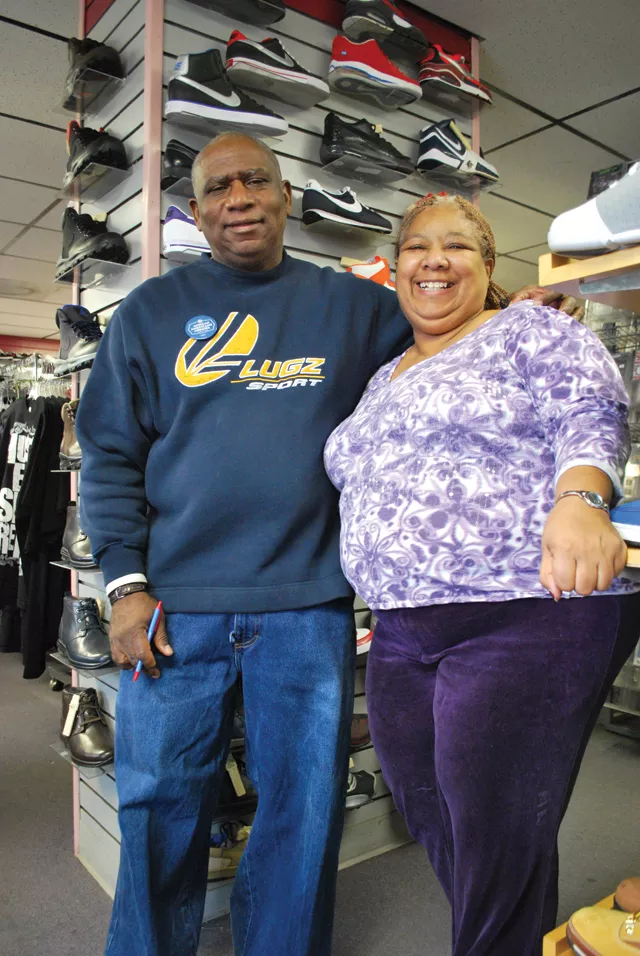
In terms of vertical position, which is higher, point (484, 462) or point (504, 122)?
point (504, 122)

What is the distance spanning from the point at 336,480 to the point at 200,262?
62 centimetres

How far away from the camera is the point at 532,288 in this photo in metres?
1.44

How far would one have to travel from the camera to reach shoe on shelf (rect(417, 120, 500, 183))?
2619mm

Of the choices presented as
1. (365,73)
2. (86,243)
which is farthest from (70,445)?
(365,73)

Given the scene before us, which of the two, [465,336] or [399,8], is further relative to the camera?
[399,8]

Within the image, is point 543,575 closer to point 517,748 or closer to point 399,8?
point 517,748

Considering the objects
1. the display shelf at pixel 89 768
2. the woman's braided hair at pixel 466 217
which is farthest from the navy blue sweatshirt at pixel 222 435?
the display shelf at pixel 89 768

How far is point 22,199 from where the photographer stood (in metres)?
4.80

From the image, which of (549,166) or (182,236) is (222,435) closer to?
(182,236)

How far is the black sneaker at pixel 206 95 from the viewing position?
2.05m

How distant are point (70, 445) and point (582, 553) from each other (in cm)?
213

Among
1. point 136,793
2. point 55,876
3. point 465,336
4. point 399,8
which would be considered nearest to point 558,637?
point 465,336

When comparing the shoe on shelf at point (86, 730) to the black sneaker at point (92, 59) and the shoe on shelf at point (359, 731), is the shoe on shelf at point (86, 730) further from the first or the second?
→ the black sneaker at point (92, 59)

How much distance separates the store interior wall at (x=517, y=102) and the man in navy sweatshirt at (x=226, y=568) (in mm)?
1391
